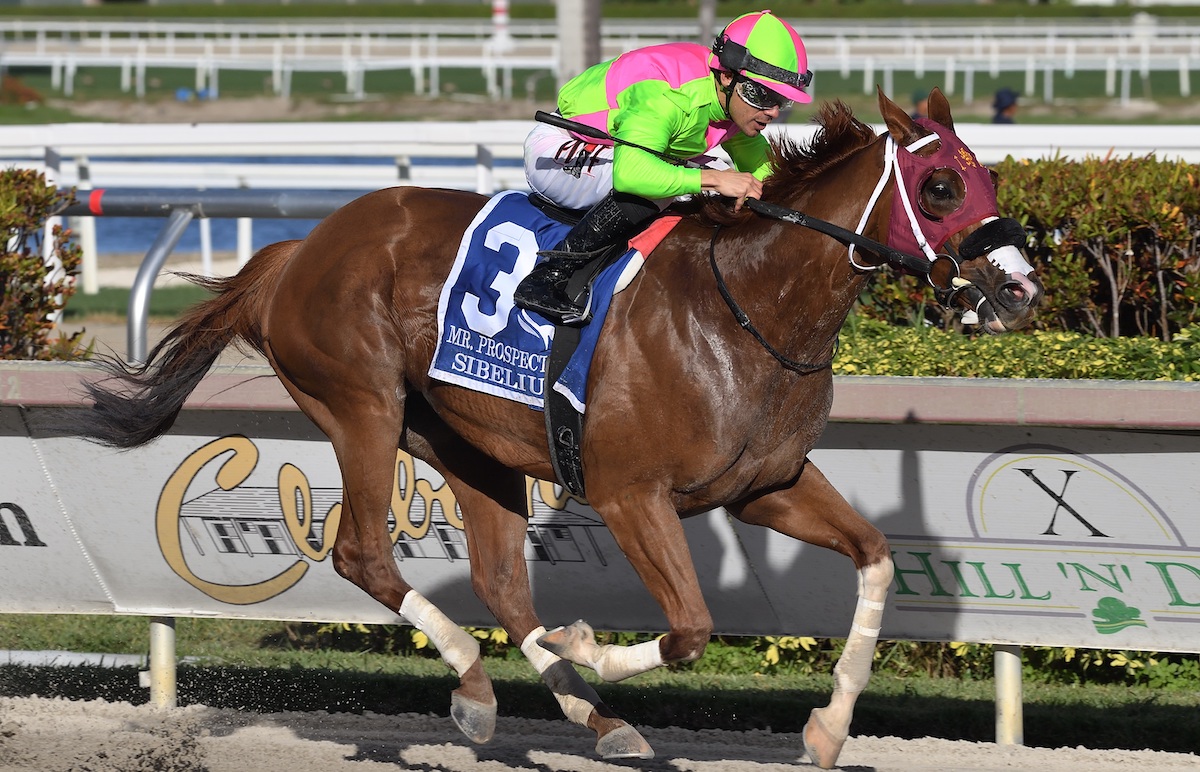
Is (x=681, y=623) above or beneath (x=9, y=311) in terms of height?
beneath

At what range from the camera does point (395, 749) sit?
430 centimetres

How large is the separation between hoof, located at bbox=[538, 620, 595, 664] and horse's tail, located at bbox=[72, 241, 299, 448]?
136 cm

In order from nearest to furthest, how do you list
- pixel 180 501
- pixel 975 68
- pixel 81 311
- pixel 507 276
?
pixel 507 276
pixel 180 501
pixel 81 311
pixel 975 68

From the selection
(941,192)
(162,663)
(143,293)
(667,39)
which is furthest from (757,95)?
(667,39)

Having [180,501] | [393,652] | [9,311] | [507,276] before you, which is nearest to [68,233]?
[9,311]

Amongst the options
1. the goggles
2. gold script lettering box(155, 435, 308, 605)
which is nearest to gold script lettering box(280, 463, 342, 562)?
gold script lettering box(155, 435, 308, 605)

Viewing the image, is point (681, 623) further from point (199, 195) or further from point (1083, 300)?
point (199, 195)

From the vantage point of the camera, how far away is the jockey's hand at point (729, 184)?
3.50 meters

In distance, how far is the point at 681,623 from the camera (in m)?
3.47

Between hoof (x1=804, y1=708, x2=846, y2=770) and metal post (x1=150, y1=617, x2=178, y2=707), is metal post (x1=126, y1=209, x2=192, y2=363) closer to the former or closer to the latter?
metal post (x1=150, y1=617, x2=178, y2=707)

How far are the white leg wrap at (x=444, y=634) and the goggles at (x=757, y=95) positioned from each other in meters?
1.60

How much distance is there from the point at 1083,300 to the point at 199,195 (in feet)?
10.5

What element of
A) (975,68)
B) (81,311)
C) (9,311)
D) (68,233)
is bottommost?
(9,311)

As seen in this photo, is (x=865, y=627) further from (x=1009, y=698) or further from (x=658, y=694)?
(x=658, y=694)
